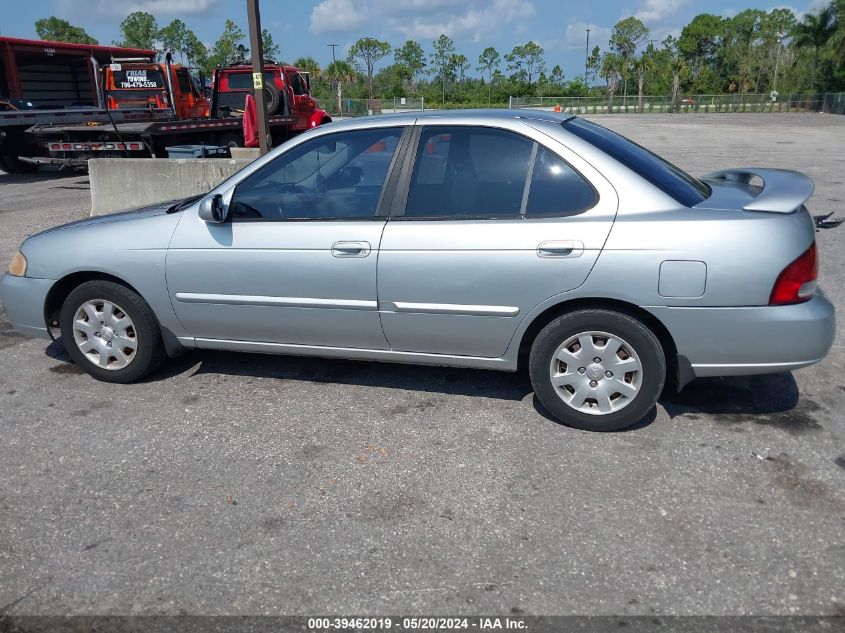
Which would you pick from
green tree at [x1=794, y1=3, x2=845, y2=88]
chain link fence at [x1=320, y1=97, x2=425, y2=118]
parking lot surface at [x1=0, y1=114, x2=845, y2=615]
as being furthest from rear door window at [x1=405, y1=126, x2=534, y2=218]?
green tree at [x1=794, y1=3, x2=845, y2=88]

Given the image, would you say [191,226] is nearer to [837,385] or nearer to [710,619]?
[710,619]

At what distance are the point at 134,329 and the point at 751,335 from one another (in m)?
3.56

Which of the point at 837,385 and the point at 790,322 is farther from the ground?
the point at 790,322

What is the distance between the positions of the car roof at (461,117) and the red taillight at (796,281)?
1.44 m

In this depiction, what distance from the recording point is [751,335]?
3.49 metres

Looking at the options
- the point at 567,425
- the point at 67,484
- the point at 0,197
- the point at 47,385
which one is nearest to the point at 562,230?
the point at 567,425

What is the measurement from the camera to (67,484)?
11.3 ft

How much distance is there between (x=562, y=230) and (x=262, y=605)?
223cm

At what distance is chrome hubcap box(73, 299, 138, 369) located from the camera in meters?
4.50

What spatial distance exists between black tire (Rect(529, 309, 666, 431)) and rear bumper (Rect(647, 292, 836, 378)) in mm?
137

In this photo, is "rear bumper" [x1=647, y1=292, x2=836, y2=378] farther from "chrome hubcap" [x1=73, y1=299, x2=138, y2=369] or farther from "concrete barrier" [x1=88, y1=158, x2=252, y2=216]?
"concrete barrier" [x1=88, y1=158, x2=252, y2=216]

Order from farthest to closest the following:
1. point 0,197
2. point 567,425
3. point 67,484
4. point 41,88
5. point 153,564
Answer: point 41,88 < point 0,197 < point 567,425 < point 67,484 < point 153,564

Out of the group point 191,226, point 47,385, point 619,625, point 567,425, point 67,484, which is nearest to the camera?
point 619,625

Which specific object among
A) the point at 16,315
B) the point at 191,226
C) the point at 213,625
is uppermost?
the point at 191,226
